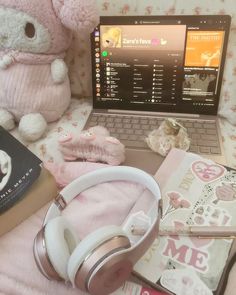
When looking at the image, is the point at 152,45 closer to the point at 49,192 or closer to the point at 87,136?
the point at 87,136

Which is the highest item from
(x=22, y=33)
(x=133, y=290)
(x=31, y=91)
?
(x=22, y=33)

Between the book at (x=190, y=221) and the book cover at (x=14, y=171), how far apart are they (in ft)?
0.76

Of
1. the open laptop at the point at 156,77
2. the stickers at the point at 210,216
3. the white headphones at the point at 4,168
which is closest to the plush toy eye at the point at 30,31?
the open laptop at the point at 156,77

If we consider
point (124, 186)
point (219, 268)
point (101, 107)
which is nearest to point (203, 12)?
point (101, 107)

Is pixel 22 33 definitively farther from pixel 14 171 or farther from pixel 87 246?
pixel 87 246

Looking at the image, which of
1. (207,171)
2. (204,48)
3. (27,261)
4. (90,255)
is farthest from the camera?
(204,48)

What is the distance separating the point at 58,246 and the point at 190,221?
0.23m

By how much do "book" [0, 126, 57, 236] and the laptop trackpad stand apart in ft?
0.55

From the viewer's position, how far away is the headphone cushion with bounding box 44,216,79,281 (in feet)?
1.54

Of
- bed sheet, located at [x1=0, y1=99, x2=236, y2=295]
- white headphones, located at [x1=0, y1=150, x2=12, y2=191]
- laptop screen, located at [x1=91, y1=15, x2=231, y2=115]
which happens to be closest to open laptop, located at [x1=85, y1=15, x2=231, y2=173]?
laptop screen, located at [x1=91, y1=15, x2=231, y2=115]

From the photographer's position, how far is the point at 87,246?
447 millimetres

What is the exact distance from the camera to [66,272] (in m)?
0.48

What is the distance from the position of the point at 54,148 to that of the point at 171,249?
34 cm

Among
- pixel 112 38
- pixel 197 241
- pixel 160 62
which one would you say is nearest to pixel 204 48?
pixel 160 62
